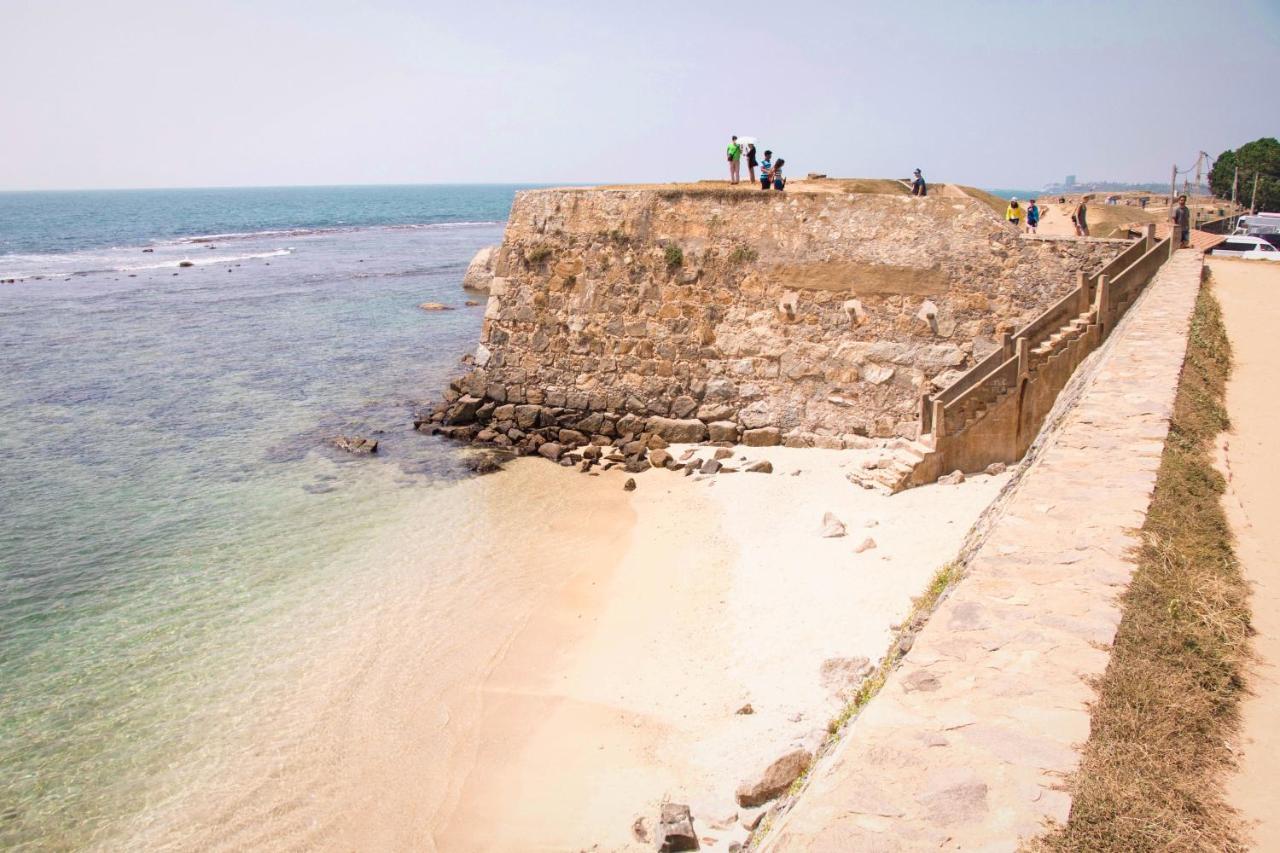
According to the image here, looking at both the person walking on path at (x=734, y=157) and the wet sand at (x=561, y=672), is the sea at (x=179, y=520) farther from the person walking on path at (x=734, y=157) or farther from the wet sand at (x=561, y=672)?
the person walking on path at (x=734, y=157)

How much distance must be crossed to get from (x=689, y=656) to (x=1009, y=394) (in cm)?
688

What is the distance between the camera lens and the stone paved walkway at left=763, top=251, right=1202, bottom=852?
3.50m

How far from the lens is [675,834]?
695 cm

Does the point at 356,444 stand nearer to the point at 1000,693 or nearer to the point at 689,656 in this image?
the point at 689,656

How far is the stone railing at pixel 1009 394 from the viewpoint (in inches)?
532

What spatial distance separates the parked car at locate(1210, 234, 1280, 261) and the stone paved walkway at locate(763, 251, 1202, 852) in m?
19.5

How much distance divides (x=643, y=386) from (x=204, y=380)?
13699mm

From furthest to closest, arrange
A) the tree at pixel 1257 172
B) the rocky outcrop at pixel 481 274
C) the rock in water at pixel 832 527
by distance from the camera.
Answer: the tree at pixel 1257 172, the rocky outcrop at pixel 481 274, the rock in water at pixel 832 527

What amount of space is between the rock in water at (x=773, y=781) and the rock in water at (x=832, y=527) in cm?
555

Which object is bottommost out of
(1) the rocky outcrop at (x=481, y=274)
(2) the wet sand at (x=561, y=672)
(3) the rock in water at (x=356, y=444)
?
(2) the wet sand at (x=561, y=672)

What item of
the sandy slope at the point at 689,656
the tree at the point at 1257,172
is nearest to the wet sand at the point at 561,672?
the sandy slope at the point at 689,656

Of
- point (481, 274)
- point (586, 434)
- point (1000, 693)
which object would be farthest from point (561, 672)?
point (481, 274)

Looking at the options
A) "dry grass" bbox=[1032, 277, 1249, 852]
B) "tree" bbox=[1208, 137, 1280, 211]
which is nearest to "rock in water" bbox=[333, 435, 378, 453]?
"dry grass" bbox=[1032, 277, 1249, 852]

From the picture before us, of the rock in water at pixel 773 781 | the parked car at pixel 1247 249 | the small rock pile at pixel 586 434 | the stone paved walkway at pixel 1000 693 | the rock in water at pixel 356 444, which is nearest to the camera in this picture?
the stone paved walkway at pixel 1000 693
